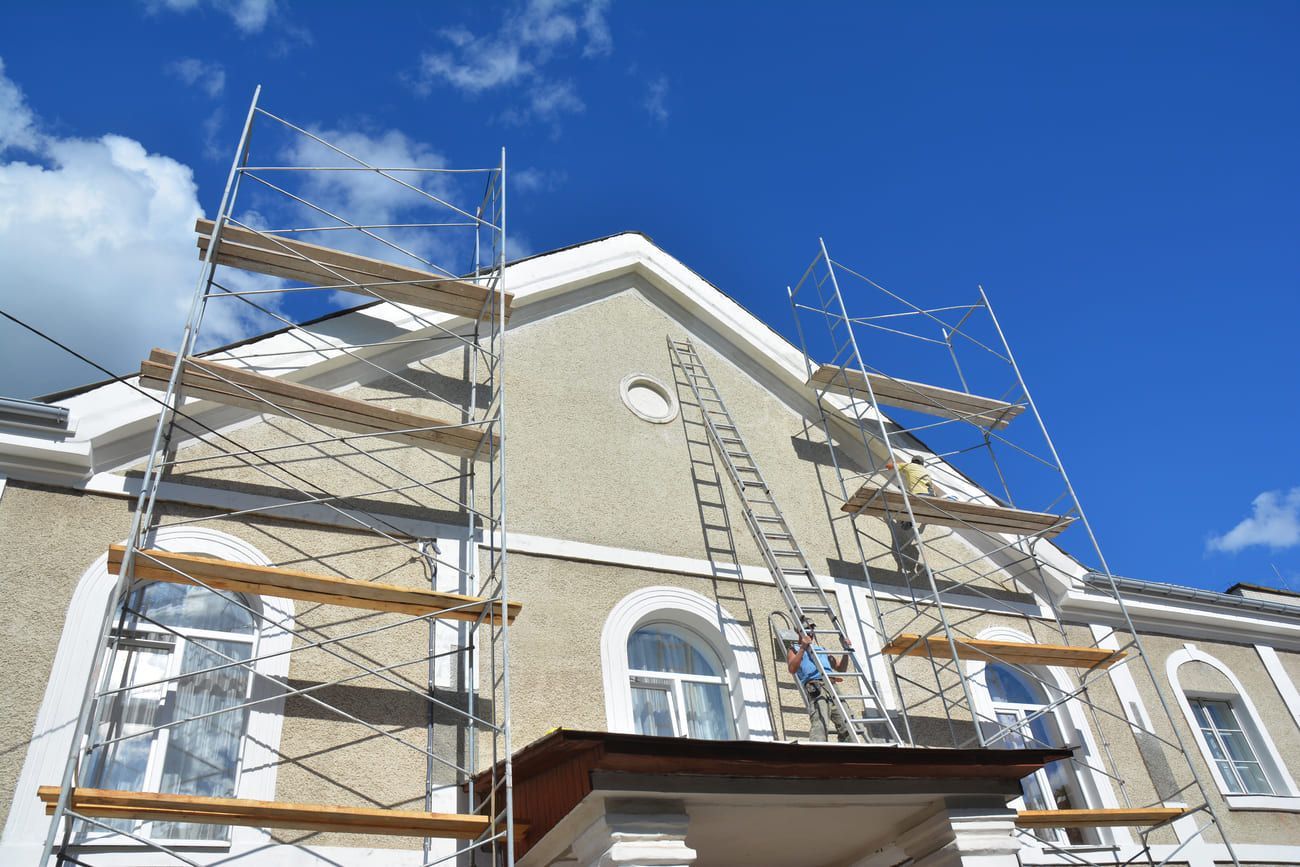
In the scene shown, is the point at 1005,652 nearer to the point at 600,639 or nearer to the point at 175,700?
the point at 600,639

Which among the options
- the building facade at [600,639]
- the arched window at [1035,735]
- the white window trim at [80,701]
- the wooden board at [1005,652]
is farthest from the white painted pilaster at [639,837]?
the arched window at [1035,735]

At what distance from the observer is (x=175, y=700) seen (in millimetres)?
7578

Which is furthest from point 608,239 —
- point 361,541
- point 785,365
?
point 361,541

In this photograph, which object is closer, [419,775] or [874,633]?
[419,775]

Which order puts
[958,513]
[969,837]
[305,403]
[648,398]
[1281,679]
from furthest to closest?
[1281,679]
[958,513]
[648,398]
[305,403]
[969,837]

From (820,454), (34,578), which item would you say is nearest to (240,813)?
(34,578)

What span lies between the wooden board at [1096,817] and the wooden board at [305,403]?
5726 mm

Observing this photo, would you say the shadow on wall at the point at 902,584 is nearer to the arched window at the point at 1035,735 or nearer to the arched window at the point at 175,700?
the arched window at the point at 1035,735

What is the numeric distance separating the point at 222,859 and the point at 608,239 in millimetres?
7762

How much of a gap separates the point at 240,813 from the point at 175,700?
1764 millimetres

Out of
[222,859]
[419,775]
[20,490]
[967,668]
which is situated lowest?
[222,859]

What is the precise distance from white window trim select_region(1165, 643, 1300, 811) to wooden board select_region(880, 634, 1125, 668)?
1.54m

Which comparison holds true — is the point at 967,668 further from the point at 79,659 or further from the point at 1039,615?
the point at 79,659

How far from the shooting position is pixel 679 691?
9414mm
